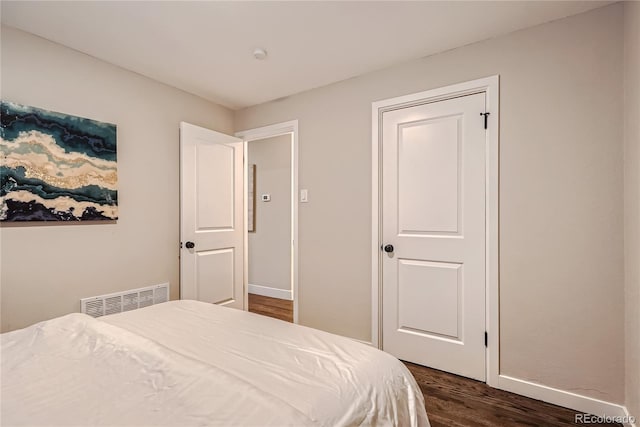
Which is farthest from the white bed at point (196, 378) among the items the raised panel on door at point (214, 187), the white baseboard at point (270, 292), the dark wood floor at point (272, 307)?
the white baseboard at point (270, 292)

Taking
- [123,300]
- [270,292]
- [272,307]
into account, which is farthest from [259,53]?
[270,292]

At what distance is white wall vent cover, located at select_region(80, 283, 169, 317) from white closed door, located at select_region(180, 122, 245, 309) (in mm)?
191

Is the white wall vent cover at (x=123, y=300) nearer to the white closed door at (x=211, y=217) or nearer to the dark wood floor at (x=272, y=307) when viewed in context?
the white closed door at (x=211, y=217)

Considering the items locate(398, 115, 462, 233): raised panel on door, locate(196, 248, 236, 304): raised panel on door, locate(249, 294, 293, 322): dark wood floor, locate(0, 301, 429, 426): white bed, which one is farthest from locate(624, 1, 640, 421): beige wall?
locate(196, 248, 236, 304): raised panel on door

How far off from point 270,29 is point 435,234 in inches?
71.4

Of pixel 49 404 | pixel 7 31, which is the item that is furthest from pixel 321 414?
pixel 7 31

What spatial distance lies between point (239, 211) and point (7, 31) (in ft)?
6.96

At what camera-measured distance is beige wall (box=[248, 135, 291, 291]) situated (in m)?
4.52

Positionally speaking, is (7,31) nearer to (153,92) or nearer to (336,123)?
(153,92)

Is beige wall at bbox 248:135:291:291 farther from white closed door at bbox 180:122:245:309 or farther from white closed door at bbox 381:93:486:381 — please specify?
white closed door at bbox 381:93:486:381

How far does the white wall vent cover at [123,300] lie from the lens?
7.60 ft

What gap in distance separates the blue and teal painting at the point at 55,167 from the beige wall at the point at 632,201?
3.23 m

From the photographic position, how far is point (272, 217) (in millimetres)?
4641

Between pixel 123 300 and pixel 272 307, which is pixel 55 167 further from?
pixel 272 307
